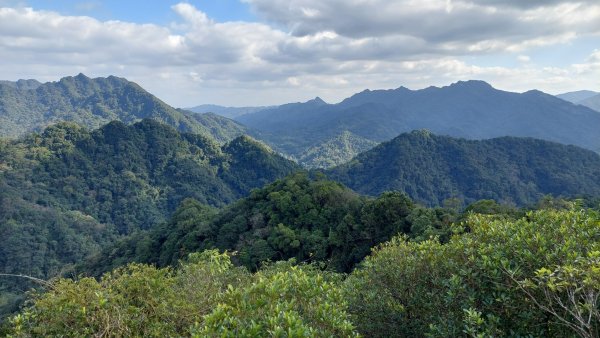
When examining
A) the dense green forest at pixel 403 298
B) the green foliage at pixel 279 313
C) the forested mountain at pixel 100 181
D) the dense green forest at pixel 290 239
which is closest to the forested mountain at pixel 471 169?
the dense green forest at pixel 290 239

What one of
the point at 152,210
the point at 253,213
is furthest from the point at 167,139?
the point at 253,213

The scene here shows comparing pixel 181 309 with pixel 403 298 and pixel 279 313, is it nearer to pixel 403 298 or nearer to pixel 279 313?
pixel 279 313

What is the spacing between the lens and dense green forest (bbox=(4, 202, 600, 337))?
5.40 m

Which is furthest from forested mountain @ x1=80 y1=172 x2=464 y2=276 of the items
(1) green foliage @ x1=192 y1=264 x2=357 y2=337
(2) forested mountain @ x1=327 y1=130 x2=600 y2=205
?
(2) forested mountain @ x1=327 y1=130 x2=600 y2=205

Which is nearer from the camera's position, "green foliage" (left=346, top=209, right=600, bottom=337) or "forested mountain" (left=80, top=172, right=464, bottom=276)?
"green foliage" (left=346, top=209, right=600, bottom=337)

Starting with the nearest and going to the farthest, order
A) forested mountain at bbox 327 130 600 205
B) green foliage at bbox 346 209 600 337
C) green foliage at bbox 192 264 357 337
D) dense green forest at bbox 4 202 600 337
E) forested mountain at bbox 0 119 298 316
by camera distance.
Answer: green foliage at bbox 192 264 357 337
dense green forest at bbox 4 202 600 337
green foliage at bbox 346 209 600 337
forested mountain at bbox 0 119 298 316
forested mountain at bbox 327 130 600 205

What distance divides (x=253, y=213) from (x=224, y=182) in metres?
81.2

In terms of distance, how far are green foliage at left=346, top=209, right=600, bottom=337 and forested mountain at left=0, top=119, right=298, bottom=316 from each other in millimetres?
80013

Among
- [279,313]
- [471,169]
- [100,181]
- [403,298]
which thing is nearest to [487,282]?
[403,298]

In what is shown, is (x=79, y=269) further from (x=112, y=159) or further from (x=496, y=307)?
(x=112, y=159)

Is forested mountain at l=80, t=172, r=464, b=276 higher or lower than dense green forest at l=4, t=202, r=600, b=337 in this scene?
lower

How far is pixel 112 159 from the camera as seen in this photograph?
4611 inches

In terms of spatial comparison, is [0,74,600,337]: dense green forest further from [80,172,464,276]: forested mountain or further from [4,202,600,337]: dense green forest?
[80,172,464,276]: forested mountain

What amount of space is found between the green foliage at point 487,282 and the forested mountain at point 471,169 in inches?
4256
